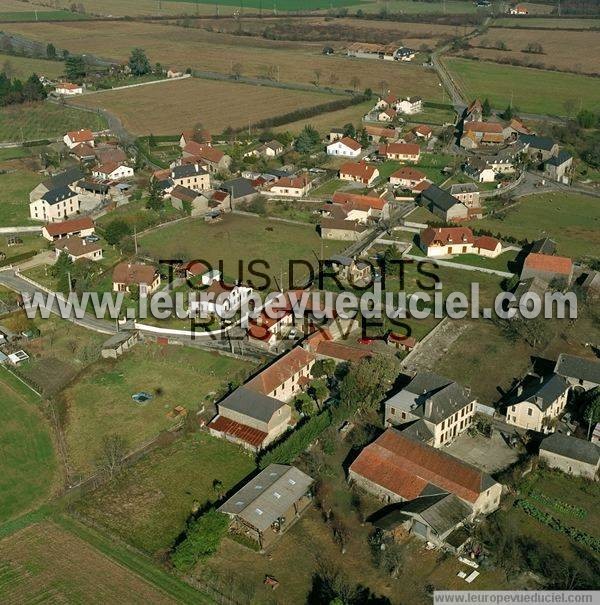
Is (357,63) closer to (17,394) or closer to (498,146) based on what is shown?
(498,146)

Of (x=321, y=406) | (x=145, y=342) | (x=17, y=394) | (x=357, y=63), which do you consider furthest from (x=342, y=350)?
(x=357, y=63)

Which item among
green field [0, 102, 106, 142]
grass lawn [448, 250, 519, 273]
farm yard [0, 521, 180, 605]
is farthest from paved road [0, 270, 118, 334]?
green field [0, 102, 106, 142]

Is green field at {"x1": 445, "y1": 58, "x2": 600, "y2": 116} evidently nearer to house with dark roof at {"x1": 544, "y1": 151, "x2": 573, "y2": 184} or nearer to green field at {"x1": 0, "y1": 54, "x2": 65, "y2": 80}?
house with dark roof at {"x1": 544, "y1": 151, "x2": 573, "y2": 184}

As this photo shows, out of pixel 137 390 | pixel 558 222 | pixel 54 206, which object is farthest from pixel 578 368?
A: pixel 54 206

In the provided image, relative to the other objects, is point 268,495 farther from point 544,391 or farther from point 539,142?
point 539,142

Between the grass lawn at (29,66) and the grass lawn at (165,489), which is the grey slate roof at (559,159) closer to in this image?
the grass lawn at (165,489)

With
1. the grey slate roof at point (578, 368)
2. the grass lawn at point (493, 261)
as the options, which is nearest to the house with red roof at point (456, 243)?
the grass lawn at point (493, 261)
